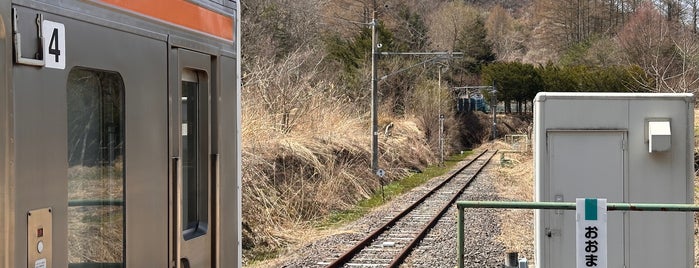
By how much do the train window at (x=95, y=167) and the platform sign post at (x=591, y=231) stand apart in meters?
2.98

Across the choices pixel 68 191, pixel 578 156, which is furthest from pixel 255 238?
pixel 68 191

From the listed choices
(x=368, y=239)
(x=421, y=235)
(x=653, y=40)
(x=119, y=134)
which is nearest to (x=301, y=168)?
(x=421, y=235)

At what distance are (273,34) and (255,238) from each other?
23507 mm


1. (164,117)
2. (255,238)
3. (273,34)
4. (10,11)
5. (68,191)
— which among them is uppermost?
(273,34)

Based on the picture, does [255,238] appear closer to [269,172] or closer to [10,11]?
[269,172]

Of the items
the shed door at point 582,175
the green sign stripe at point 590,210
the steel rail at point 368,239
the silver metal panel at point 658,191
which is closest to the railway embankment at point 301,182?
the steel rail at point 368,239

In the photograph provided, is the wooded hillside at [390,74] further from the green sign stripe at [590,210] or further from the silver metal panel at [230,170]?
the silver metal panel at [230,170]

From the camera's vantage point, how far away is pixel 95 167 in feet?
10.6

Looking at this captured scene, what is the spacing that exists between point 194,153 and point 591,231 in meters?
2.64

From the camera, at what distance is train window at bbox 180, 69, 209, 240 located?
4.03m

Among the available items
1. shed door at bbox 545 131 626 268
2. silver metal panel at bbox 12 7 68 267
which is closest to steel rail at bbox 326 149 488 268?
shed door at bbox 545 131 626 268

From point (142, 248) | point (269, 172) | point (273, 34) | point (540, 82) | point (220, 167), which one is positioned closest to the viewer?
point (142, 248)

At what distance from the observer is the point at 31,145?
108 inches

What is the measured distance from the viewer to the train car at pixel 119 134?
2725 mm
